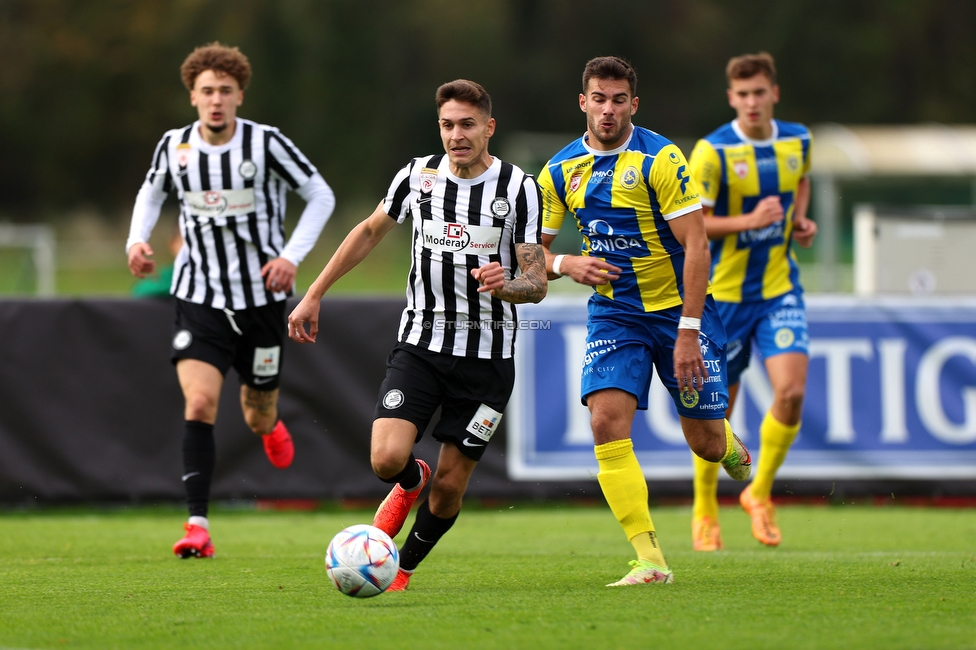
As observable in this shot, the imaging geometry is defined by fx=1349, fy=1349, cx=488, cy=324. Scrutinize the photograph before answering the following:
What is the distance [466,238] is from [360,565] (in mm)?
1402

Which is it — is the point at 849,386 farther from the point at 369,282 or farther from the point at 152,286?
the point at 369,282

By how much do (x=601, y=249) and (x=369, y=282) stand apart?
25615mm

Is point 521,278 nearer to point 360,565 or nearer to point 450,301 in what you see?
point 450,301

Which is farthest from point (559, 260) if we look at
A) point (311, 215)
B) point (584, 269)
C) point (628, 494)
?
point (311, 215)

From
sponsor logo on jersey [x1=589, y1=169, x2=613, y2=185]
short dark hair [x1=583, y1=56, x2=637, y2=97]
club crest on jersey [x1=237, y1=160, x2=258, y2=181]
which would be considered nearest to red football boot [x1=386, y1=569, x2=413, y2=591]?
sponsor logo on jersey [x1=589, y1=169, x2=613, y2=185]

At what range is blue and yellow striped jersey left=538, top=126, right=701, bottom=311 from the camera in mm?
5637

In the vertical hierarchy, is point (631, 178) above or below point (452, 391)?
above

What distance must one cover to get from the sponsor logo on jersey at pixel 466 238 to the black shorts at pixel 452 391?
17.3 inches

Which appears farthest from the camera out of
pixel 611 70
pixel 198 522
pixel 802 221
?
pixel 802 221

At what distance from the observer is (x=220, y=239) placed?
7129 millimetres

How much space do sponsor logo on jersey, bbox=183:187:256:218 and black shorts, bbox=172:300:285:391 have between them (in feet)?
1.62

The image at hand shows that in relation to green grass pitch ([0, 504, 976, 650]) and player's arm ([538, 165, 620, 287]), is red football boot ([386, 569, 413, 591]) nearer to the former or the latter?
green grass pitch ([0, 504, 976, 650])

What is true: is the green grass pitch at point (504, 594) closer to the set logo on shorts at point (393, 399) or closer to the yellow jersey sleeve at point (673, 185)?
the set logo on shorts at point (393, 399)

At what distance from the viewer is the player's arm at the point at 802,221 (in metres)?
7.64
